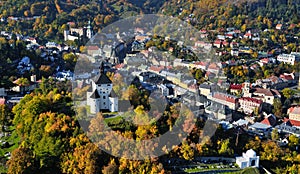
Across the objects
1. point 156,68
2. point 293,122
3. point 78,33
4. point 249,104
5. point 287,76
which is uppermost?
point 78,33

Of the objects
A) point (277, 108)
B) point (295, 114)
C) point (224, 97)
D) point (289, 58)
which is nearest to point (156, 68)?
point (224, 97)

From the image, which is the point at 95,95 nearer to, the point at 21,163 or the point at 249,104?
the point at 21,163

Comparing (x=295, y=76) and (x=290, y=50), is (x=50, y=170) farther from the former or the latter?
(x=290, y=50)

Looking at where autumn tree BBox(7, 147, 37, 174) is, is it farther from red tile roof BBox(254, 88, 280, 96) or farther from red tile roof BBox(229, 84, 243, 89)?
red tile roof BBox(254, 88, 280, 96)

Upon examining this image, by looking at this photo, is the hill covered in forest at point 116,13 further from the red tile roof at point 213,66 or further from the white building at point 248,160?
the white building at point 248,160

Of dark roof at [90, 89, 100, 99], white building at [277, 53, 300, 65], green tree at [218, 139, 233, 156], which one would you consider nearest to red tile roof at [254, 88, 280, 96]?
white building at [277, 53, 300, 65]
